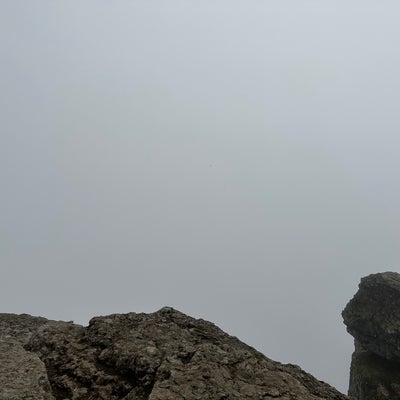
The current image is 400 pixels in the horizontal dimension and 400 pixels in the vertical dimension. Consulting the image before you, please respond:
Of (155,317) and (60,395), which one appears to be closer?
(60,395)

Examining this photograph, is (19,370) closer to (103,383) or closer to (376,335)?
(103,383)

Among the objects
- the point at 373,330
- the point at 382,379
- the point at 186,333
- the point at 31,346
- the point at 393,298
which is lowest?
the point at 31,346

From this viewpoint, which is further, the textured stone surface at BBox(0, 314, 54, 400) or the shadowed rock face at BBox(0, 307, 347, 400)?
the shadowed rock face at BBox(0, 307, 347, 400)

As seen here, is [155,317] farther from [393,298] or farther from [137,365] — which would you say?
[393,298]

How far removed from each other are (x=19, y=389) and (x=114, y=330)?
344 centimetres

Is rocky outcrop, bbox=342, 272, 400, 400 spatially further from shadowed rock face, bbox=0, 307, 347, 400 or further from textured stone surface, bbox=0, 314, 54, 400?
textured stone surface, bbox=0, 314, 54, 400

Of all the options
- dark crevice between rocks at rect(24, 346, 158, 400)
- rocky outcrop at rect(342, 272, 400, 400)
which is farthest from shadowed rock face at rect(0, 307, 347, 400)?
rocky outcrop at rect(342, 272, 400, 400)

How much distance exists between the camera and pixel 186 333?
13172mm

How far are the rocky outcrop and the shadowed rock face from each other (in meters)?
34.6

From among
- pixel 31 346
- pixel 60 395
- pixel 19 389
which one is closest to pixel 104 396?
pixel 60 395

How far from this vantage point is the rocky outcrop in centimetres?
4144

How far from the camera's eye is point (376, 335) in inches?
1731


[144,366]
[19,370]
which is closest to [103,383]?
[144,366]

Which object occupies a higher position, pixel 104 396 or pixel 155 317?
pixel 155 317
